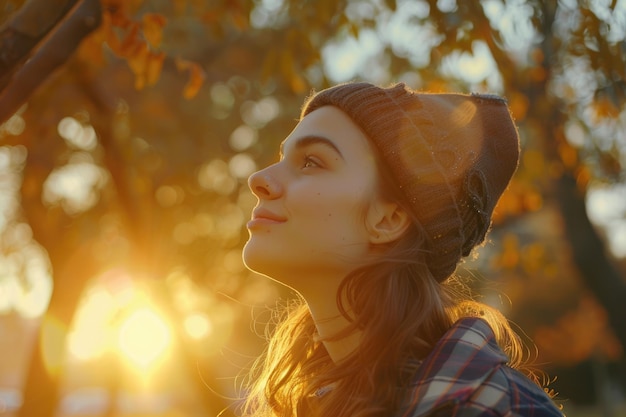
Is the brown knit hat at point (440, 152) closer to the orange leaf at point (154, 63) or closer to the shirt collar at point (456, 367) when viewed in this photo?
the shirt collar at point (456, 367)

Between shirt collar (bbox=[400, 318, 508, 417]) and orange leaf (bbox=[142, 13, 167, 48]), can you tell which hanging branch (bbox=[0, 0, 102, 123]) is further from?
shirt collar (bbox=[400, 318, 508, 417])

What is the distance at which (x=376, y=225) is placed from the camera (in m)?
2.62

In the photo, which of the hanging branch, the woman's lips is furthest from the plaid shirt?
the hanging branch

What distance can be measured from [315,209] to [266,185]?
0.18m

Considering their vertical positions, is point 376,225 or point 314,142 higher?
point 314,142

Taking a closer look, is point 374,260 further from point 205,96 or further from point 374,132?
point 205,96

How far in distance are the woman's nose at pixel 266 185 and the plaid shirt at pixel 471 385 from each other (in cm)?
68

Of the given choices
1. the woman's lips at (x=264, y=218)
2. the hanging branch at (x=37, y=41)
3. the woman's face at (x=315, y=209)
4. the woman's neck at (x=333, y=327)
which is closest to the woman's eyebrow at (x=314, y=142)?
the woman's face at (x=315, y=209)

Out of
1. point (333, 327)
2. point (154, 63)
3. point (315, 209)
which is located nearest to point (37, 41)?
point (315, 209)

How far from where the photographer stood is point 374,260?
258cm

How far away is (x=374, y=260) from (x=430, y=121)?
48 cm

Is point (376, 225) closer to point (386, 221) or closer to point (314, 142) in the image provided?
point (386, 221)

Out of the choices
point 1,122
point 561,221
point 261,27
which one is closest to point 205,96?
point 261,27

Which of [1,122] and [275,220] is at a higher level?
[1,122]
